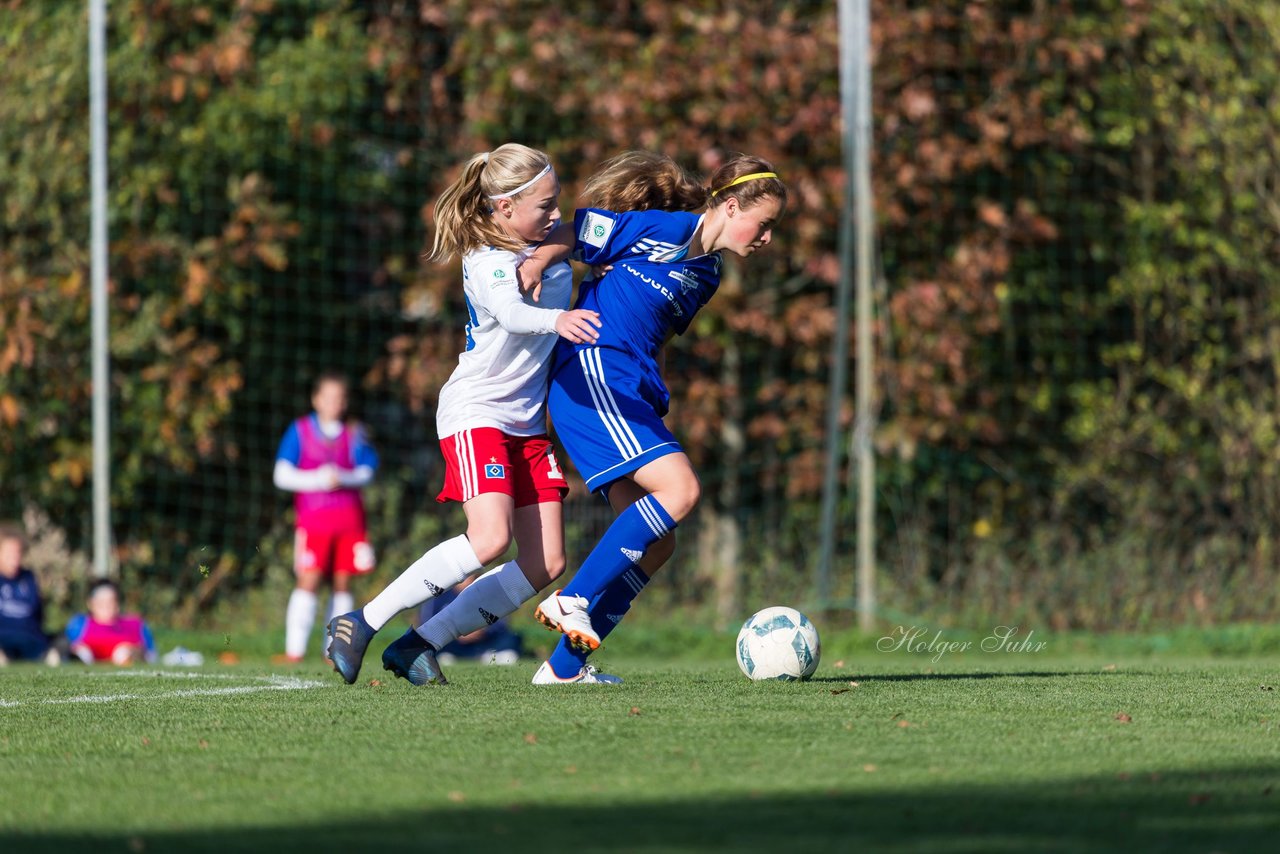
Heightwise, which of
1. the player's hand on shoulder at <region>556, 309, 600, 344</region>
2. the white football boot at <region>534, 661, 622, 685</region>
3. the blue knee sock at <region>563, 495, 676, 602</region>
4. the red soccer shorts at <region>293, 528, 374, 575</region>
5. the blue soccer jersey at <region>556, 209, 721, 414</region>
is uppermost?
the blue soccer jersey at <region>556, 209, 721, 414</region>

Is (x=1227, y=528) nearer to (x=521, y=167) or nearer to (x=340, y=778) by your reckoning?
(x=521, y=167)

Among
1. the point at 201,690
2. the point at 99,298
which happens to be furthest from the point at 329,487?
the point at 201,690

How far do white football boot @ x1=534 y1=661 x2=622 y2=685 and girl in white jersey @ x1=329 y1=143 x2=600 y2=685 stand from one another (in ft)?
0.77

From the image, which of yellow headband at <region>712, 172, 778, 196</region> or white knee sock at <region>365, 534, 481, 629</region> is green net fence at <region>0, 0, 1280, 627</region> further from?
white knee sock at <region>365, 534, 481, 629</region>

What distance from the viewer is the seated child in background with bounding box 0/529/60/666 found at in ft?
32.8

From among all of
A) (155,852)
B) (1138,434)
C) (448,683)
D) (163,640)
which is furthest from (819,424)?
(155,852)

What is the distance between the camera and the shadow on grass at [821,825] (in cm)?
281

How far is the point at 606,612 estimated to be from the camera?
5.34 m

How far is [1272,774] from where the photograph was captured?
3500mm

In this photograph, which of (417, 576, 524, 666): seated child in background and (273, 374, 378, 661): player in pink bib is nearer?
(417, 576, 524, 666): seated child in background

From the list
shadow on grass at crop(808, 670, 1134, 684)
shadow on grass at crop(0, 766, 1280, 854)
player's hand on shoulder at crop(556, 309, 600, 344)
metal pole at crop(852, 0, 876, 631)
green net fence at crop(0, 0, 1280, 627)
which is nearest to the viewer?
shadow on grass at crop(0, 766, 1280, 854)

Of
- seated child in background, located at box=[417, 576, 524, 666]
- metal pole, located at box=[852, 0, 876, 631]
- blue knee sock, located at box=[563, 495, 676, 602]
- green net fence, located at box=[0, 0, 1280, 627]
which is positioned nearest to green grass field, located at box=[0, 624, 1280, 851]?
blue knee sock, located at box=[563, 495, 676, 602]

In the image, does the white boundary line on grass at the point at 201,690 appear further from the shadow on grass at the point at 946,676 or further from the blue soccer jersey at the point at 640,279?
the shadow on grass at the point at 946,676

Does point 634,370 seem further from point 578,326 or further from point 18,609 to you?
point 18,609
